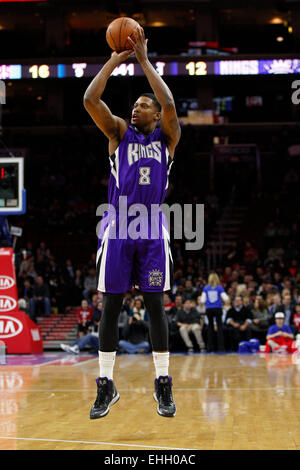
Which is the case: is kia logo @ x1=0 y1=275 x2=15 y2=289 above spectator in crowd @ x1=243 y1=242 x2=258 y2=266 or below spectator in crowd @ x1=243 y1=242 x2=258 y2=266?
below

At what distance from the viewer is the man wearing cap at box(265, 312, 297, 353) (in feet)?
41.1

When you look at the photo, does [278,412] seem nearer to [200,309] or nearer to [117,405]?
[117,405]

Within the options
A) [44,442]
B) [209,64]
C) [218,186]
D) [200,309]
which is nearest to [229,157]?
[218,186]

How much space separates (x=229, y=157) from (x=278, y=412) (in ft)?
66.9

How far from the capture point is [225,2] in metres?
25.0

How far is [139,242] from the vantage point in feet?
14.3

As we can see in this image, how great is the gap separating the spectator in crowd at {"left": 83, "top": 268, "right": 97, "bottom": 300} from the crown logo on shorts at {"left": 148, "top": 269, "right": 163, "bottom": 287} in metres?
11.6

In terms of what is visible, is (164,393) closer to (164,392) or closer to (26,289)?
(164,392)

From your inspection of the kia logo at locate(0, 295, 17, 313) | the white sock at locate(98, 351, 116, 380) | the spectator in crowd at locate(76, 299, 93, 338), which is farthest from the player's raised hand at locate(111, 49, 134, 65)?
the spectator in crowd at locate(76, 299, 93, 338)

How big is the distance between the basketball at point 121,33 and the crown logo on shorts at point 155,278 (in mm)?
1555

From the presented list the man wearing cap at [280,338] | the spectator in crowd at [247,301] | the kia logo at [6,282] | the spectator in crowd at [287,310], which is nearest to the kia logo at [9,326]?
the kia logo at [6,282]

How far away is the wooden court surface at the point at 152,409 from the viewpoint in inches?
166

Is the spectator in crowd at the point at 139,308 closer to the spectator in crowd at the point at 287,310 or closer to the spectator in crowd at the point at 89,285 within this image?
the spectator in crowd at the point at 89,285

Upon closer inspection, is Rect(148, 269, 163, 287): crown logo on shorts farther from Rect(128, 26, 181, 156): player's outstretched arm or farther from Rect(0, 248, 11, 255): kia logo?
Rect(0, 248, 11, 255): kia logo
